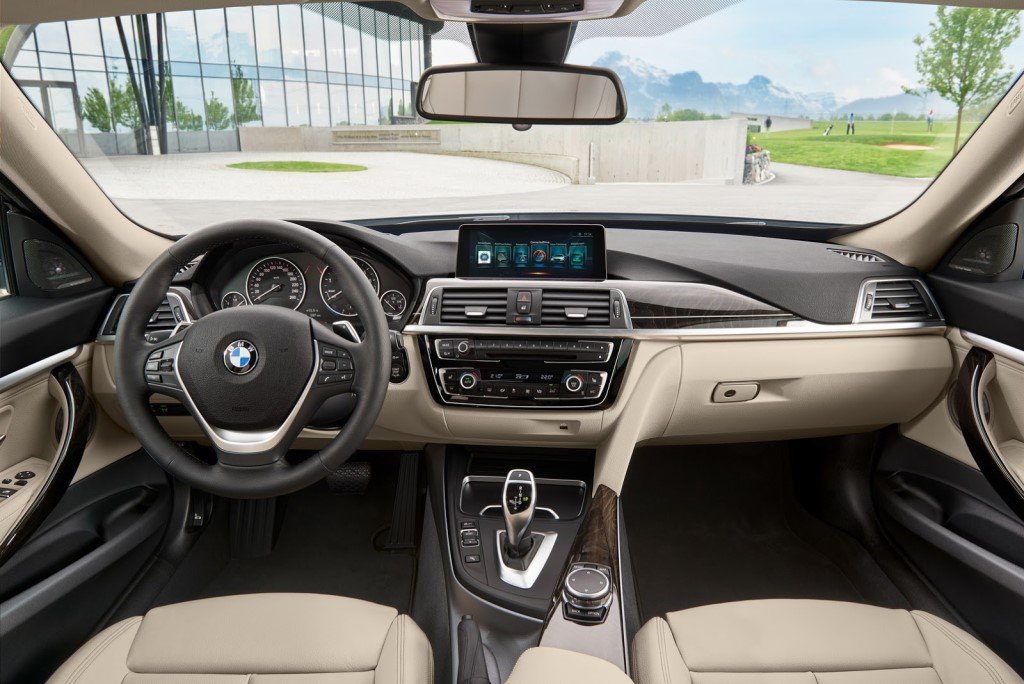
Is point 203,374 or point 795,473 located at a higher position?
point 203,374

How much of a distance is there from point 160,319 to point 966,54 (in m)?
2.81

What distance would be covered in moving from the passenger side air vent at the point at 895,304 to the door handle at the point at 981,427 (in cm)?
20

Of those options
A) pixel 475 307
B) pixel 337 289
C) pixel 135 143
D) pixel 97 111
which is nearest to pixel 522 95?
pixel 475 307

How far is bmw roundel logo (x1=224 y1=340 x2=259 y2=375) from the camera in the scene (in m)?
1.52

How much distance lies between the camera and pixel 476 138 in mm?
2604

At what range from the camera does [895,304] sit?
2309 millimetres

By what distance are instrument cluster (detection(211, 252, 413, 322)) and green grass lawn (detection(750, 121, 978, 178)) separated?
174 centimetres

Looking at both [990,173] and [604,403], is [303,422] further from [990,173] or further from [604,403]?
[990,173]

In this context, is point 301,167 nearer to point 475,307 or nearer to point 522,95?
point 475,307

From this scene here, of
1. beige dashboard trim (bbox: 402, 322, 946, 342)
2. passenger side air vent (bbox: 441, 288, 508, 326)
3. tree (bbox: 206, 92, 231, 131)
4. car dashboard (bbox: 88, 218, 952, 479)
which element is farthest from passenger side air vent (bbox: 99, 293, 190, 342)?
tree (bbox: 206, 92, 231, 131)

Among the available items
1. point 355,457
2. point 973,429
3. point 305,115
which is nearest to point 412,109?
point 355,457

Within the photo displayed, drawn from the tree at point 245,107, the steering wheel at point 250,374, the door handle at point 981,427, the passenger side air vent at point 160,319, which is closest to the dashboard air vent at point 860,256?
the door handle at point 981,427

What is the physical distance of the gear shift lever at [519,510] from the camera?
2.18 metres

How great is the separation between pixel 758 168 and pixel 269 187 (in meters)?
2.35
